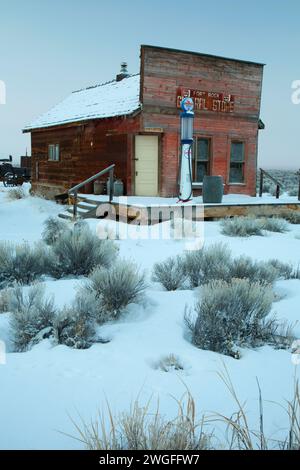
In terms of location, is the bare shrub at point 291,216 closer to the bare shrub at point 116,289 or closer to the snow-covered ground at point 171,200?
the snow-covered ground at point 171,200

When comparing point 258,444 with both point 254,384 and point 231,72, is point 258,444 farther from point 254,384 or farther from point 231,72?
point 231,72

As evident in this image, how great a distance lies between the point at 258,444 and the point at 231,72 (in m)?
14.7

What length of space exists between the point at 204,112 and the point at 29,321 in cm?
1237

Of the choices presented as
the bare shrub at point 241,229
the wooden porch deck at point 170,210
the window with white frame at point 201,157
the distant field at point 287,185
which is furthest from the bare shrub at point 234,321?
the distant field at point 287,185

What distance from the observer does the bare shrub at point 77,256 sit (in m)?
6.18

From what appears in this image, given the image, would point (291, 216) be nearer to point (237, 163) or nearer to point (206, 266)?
point (237, 163)

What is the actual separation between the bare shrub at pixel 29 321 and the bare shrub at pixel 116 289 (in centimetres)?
54

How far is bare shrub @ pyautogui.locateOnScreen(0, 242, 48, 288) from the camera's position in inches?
227

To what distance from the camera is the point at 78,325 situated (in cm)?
384

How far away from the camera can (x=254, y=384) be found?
3.09m

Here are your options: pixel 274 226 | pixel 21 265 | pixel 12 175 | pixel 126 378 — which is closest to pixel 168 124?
pixel 274 226

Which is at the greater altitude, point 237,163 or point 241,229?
point 237,163

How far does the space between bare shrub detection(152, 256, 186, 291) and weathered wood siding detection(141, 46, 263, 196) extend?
8.80 m
